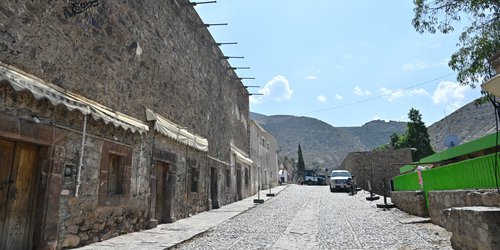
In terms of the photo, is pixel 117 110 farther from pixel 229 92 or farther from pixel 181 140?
pixel 229 92

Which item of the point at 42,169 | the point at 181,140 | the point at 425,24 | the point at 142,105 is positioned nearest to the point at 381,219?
the point at 425,24

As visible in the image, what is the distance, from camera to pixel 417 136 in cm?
Answer: 3881

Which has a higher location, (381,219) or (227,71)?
(227,71)

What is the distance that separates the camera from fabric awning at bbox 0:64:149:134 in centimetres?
483

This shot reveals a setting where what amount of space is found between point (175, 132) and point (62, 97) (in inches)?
195

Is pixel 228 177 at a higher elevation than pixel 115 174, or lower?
higher

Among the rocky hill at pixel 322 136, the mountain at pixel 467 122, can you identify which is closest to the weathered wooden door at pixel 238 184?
the mountain at pixel 467 122

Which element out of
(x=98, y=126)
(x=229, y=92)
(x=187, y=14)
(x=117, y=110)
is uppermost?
(x=187, y=14)

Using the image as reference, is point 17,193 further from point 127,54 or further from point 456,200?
point 456,200

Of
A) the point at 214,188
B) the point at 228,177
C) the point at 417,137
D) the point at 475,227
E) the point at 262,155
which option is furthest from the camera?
the point at 417,137

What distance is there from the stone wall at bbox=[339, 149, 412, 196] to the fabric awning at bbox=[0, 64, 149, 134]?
953 inches

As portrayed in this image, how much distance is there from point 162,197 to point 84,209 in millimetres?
3973

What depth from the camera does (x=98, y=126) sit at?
7031 mm

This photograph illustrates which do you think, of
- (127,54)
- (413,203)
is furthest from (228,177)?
(127,54)
